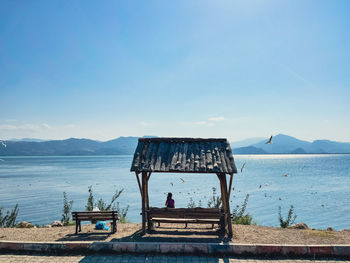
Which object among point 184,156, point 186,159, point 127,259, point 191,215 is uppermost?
point 184,156

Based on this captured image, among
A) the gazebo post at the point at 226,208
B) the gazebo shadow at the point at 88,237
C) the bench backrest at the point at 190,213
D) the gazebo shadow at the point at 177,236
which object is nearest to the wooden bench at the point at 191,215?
the bench backrest at the point at 190,213

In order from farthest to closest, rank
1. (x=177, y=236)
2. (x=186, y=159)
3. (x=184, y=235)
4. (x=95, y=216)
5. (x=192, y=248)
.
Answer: (x=95, y=216) < (x=186, y=159) < (x=184, y=235) < (x=177, y=236) < (x=192, y=248)

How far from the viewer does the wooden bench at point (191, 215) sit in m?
10.0

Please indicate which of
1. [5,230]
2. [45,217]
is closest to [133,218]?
[45,217]

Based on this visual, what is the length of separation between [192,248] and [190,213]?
2.22 meters

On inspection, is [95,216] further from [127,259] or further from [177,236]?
[127,259]

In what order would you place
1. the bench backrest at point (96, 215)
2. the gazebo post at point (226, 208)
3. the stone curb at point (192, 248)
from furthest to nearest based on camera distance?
the bench backrest at point (96, 215) → the gazebo post at point (226, 208) → the stone curb at point (192, 248)

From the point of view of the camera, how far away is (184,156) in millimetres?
10406

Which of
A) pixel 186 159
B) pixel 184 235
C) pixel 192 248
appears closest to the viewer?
pixel 192 248

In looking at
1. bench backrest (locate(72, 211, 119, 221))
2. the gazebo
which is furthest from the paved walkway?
bench backrest (locate(72, 211, 119, 221))

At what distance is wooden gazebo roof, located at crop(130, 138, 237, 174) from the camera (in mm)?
9867

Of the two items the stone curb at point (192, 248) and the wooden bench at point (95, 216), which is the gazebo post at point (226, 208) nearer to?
the stone curb at point (192, 248)

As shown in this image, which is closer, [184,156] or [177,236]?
[177,236]

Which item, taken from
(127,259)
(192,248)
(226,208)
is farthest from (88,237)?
(226,208)
